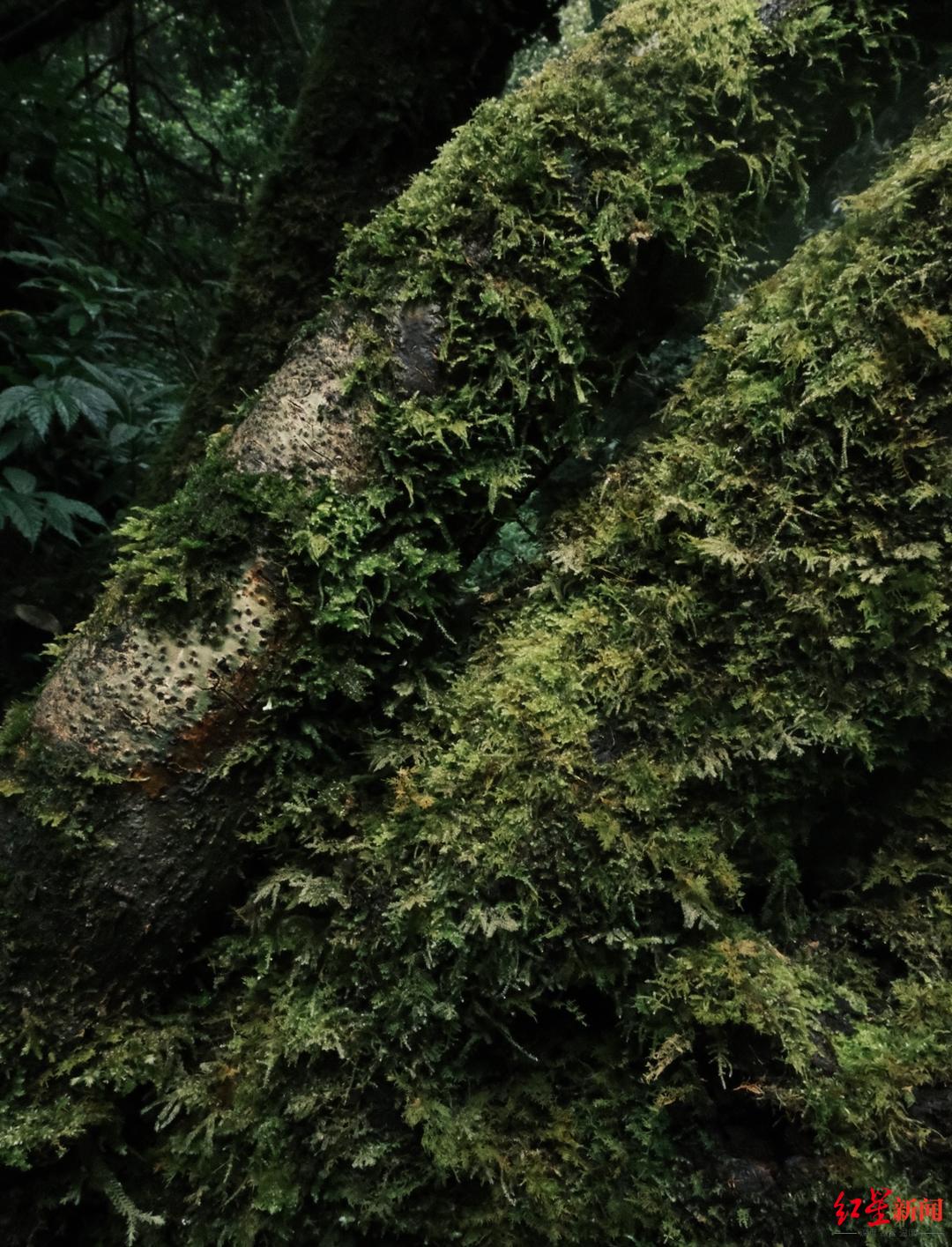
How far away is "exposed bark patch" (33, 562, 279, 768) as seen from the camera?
5.03ft

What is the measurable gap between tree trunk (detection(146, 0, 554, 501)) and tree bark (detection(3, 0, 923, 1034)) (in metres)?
0.86

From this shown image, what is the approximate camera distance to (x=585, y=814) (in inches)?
58.1

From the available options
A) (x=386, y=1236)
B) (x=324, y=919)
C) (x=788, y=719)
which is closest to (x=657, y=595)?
(x=788, y=719)

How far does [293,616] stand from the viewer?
5.28ft

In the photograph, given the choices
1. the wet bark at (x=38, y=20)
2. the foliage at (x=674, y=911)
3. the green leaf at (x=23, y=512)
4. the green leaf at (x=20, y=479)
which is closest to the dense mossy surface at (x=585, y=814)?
the foliage at (x=674, y=911)

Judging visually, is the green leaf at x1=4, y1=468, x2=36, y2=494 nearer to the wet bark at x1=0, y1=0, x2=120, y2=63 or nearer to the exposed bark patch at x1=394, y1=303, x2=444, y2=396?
the exposed bark patch at x1=394, y1=303, x2=444, y2=396

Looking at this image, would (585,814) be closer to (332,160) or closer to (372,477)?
(372,477)

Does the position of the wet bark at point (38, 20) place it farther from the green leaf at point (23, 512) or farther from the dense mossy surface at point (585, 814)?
the dense mossy surface at point (585, 814)

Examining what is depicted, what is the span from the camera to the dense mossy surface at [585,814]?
1430 mm

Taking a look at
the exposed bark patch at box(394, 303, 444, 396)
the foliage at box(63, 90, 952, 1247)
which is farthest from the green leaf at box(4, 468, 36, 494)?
the foliage at box(63, 90, 952, 1247)

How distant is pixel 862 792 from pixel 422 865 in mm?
1048

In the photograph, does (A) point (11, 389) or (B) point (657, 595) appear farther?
(A) point (11, 389)

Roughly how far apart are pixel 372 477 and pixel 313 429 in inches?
7.0

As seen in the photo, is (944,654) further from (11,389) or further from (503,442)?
(11,389)
